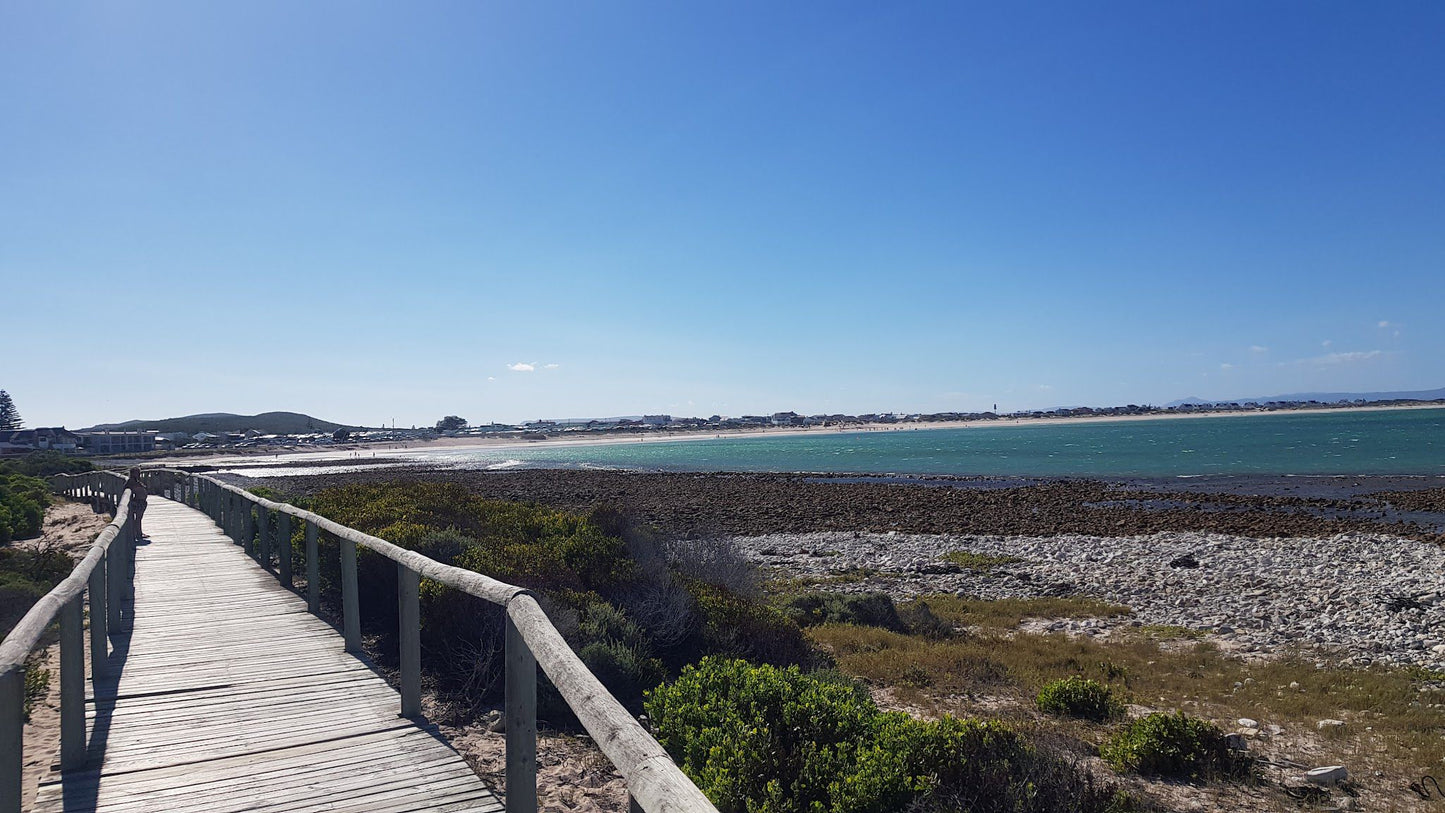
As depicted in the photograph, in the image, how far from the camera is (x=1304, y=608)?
12578 millimetres

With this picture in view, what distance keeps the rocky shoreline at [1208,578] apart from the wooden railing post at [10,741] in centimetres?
1216

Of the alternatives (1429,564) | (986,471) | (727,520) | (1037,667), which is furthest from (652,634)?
(986,471)

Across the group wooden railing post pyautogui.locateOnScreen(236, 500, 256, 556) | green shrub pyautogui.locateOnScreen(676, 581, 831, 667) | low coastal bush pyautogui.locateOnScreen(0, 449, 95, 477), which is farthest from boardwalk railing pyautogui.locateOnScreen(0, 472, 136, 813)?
low coastal bush pyautogui.locateOnScreen(0, 449, 95, 477)

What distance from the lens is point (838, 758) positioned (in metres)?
4.32

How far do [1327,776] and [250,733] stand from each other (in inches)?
296

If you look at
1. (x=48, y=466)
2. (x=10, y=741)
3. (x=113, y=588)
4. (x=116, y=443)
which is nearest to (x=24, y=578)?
(x=113, y=588)

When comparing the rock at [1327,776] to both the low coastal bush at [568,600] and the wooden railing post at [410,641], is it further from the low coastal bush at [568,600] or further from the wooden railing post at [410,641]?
the wooden railing post at [410,641]

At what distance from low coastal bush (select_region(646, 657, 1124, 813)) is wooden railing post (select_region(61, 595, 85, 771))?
3.20m

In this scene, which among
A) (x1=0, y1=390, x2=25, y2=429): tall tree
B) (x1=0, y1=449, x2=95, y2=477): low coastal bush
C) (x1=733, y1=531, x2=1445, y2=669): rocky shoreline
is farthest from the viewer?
(x1=0, y1=390, x2=25, y2=429): tall tree

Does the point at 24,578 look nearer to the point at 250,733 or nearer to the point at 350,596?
the point at 350,596

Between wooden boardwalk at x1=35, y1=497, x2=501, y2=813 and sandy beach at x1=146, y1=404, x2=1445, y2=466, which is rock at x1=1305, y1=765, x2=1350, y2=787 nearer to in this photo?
wooden boardwalk at x1=35, y1=497, x2=501, y2=813

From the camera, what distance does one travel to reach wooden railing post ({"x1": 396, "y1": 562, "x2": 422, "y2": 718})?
4.84 meters

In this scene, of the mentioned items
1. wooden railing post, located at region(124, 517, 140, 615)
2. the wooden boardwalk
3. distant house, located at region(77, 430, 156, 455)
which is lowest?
the wooden boardwalk

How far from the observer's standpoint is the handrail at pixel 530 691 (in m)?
2.05
